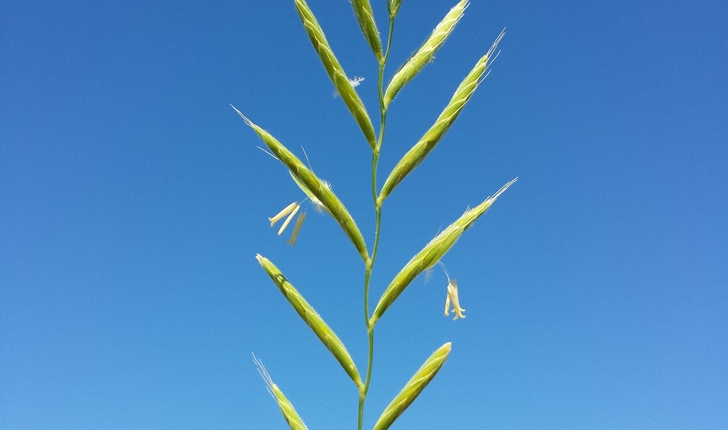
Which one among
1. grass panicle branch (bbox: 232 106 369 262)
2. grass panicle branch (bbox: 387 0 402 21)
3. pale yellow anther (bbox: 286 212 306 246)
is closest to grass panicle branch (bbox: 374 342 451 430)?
grass panicle branch (bbox: 232 106 369 262)

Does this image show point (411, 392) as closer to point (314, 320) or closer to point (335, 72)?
point (314, 320)

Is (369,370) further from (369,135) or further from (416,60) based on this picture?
(416,60)

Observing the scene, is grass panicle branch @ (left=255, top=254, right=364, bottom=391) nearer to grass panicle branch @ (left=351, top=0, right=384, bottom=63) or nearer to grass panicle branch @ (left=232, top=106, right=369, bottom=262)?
grass panicle branch @ (left=232, top=106, right=369, bottom=262)

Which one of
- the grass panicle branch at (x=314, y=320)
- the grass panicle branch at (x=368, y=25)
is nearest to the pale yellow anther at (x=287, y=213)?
the grass panicle branch at (x=314, y=320)

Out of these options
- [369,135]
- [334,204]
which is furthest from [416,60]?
[334,204]

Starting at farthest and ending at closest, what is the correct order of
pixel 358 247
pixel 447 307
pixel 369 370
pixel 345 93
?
1. pixel 447 307
2. pixel 345 93
3. pixel 358 247
4. pixel 369 370

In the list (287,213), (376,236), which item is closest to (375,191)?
(376,236)

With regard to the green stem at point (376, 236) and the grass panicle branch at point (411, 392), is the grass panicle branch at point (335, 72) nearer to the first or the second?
the green stem at point (376, 236)
